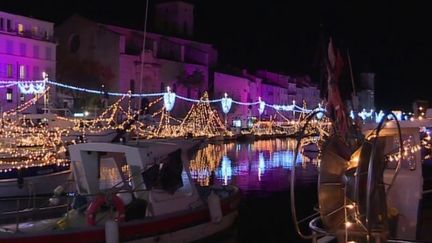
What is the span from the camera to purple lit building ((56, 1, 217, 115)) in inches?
3233

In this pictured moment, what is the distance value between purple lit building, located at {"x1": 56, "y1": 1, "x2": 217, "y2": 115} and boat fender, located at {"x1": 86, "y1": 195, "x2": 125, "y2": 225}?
57.6m

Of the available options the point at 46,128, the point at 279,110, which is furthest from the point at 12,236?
the point at 279,110

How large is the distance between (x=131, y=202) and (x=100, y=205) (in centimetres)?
117

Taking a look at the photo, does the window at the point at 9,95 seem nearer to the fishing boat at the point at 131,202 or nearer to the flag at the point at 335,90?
the fishing boat at the point at 131,202

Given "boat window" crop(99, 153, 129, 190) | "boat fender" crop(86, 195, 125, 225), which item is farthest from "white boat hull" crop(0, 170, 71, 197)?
"boat fender" crop(86, 195, 125, 225)

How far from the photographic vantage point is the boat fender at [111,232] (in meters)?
14.3

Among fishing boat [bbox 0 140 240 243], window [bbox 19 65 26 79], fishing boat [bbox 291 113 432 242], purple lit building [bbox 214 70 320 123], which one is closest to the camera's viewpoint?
fishing boat [bbox 291 113 432 242]

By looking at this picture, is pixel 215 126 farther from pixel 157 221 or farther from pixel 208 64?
pixel 157 221

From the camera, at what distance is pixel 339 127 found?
425 inches

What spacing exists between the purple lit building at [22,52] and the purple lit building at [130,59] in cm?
476

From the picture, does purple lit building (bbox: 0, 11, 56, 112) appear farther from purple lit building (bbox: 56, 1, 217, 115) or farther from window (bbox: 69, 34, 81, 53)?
window (bbox: 69, 34, 81, 53)

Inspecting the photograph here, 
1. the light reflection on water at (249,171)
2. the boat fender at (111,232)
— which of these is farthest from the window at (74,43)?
the boat fender at (111,232)

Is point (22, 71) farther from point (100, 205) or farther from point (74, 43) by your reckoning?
point (100, 205)

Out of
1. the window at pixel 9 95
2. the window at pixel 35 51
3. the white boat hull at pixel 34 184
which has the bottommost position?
the white boat hull at pixel 34 184
